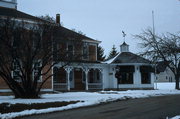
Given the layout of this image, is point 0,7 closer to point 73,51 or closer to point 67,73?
point 67,73

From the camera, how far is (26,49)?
71.9 feet

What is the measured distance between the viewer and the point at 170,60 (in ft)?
121

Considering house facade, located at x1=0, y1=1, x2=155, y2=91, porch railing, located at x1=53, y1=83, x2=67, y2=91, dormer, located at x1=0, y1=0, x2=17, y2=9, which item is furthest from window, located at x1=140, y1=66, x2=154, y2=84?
dormer, located at x1=0, y1=0, x2=17, y2=9

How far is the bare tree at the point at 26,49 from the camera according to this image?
2127cm

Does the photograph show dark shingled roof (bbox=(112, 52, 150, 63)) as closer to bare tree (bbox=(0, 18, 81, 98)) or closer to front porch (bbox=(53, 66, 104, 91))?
front porch (bbox=(53, 66, 104, 91))

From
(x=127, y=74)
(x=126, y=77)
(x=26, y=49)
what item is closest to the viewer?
(x=26, y=49)

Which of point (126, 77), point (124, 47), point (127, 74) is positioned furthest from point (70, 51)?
point (124, 47)

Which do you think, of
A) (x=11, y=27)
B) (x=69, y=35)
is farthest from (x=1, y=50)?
(x=69, y=35)

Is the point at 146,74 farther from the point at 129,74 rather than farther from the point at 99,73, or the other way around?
the point at 99,73

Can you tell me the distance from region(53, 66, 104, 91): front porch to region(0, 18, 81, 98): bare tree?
35.2 ft

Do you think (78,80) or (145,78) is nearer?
(78,80)

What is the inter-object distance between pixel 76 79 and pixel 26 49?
15597mm

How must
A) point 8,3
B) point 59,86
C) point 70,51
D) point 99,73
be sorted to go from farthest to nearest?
point 99,73 < point 8,3 < point 59,86 < point 70,51

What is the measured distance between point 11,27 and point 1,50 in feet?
5.98
